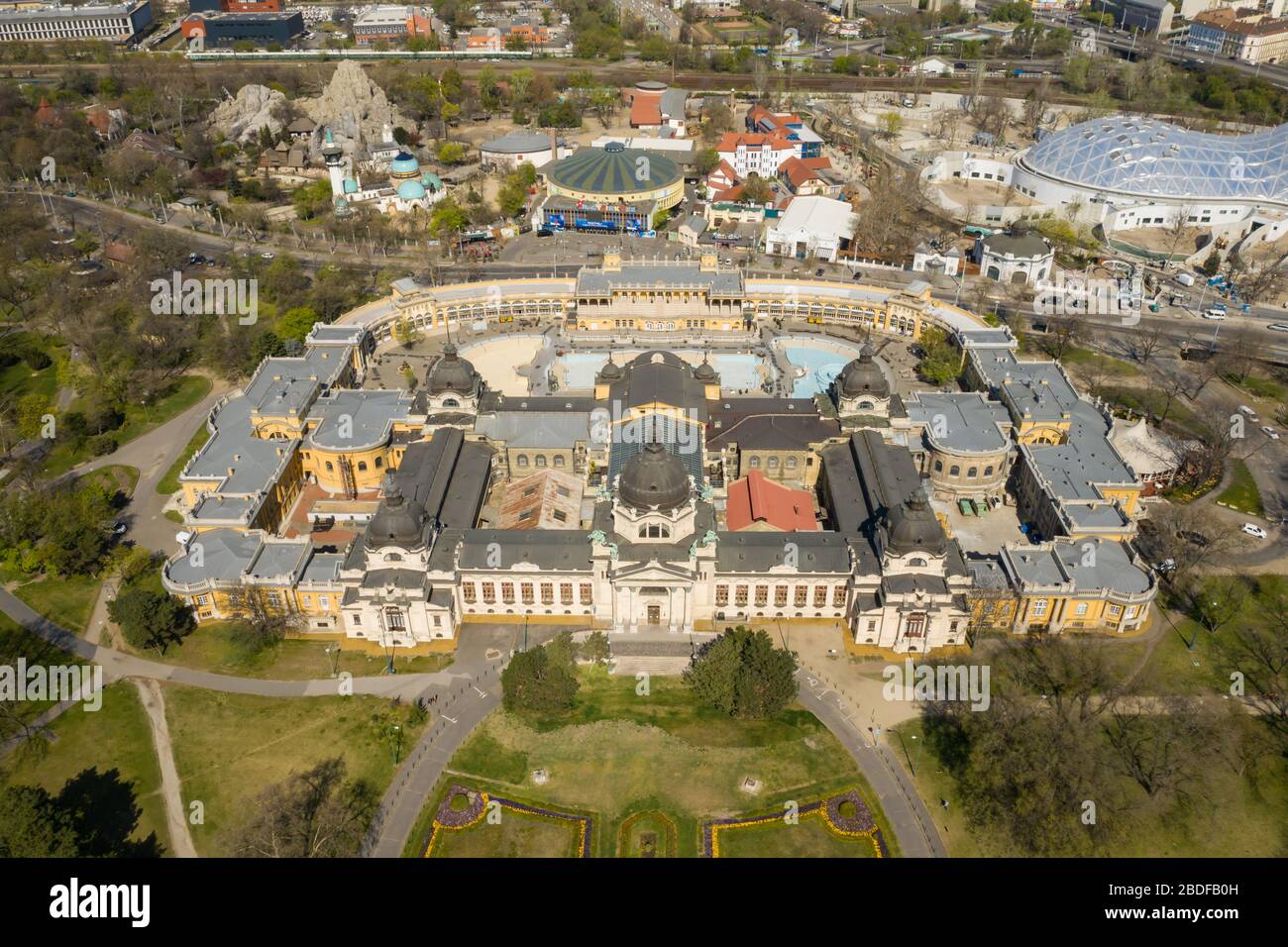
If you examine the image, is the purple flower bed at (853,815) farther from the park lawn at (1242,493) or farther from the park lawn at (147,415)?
the park lawn at (147,415)

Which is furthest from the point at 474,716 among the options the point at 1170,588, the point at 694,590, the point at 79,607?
the point at 1170,588

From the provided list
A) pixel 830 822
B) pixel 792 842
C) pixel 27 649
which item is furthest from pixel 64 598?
pixel 830 822

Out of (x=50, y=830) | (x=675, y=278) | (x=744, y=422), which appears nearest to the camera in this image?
(x=50, y=830)

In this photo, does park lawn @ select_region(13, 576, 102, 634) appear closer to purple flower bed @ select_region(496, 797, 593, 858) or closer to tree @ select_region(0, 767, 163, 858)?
tree @ select_region(0, 767, 163, 858)

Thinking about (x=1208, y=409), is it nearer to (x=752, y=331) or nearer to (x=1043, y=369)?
(x=1043, y=369)

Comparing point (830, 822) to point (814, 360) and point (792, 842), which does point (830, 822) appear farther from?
point (814, 360)

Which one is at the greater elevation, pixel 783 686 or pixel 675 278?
pixel 675 278

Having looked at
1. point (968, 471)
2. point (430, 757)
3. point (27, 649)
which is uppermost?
point (968, 471)

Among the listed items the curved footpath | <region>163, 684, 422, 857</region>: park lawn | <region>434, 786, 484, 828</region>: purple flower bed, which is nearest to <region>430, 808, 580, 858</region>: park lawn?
<region>434, 786, 484, 828</region>: purple flower bed
